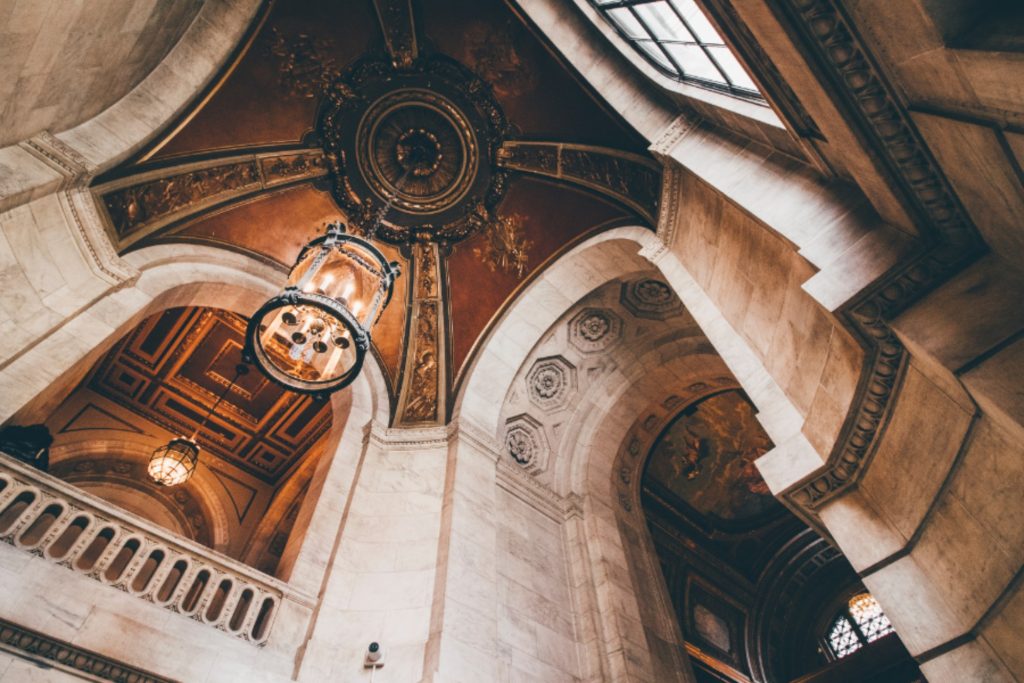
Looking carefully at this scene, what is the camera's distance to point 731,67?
14.1ft

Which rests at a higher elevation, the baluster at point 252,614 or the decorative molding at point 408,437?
the decorative molding at point 408,437

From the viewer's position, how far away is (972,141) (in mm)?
2188

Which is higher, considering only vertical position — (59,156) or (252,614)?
(59,156)

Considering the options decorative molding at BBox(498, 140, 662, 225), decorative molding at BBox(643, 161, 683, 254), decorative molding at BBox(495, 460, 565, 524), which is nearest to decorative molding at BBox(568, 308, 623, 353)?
decorative molding at BBox(498, 140, 662, 225)

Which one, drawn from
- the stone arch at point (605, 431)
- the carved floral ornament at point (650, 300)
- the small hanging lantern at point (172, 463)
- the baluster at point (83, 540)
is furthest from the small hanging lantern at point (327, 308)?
the carved floral ornament at point (650, 300)

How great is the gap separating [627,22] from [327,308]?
4566 mm

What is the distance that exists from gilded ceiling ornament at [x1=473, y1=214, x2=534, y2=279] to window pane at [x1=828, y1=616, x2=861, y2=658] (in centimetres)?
1175

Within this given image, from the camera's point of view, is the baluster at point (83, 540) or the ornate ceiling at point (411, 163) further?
the ornate ceiling at point (411, 163)

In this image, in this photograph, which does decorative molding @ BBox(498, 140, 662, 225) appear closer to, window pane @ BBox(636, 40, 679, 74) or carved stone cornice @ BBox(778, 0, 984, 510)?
window pane @ BBox(636, 40, 679, 74)

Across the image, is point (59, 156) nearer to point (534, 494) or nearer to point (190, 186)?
point (190, 186)

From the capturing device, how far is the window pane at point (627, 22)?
5.90 meters

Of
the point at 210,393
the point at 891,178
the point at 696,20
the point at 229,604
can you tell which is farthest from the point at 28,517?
the point at 210,393

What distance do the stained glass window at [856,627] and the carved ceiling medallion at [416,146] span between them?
1262 centimetres

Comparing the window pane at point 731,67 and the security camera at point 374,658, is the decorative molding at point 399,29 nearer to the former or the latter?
the window pane at point 731,67
